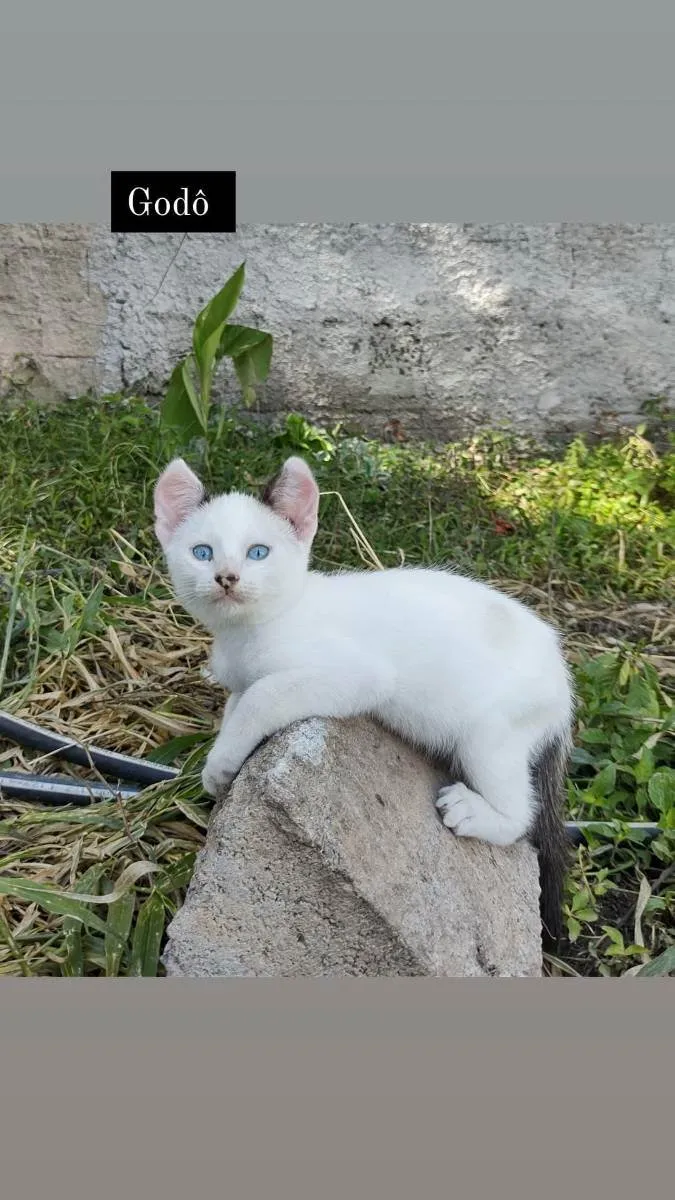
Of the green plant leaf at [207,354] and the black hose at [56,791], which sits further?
the green plant leaf at [207,354]

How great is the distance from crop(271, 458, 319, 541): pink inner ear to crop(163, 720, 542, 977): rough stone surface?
10.3 inches

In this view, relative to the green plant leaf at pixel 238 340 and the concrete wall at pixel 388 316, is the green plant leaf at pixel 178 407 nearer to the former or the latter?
the green plant leaf at pixel 238 340

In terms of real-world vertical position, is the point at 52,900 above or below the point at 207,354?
below

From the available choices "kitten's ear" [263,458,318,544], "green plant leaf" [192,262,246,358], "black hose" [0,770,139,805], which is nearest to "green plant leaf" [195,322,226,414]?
"green plant leaf" [192,262,246,358]

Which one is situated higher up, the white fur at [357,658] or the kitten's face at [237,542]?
the kitten's face at [237,542]

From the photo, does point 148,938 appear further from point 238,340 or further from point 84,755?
point 238,340

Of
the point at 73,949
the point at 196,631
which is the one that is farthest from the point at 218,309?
the point at 73,949

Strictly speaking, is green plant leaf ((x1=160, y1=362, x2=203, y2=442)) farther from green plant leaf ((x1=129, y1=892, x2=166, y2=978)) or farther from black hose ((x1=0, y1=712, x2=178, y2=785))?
green plant leaf ((x1=129, y1=892, x2=166, y2=978))

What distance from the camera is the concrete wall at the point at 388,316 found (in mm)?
2514

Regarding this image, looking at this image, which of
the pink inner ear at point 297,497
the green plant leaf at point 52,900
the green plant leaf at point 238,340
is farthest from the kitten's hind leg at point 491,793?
the green plant leaf at point 238,340

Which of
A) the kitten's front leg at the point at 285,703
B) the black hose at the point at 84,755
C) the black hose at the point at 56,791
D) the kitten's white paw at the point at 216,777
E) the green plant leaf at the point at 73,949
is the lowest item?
the green plant leaf at the point at 73,949

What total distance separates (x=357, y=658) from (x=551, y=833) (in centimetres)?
41

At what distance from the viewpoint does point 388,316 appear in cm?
262

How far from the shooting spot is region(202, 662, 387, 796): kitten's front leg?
135 centimetres
